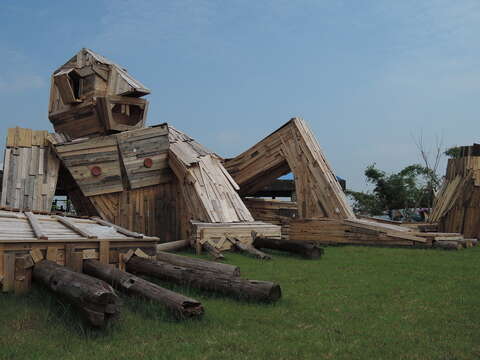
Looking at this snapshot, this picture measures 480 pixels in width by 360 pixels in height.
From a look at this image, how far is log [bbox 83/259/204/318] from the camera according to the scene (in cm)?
536

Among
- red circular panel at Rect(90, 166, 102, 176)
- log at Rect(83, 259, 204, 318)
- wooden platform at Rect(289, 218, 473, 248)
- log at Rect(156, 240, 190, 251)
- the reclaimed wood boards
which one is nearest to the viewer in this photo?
log at Rect(83, 259, 204, 318)

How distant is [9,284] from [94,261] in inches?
45.6

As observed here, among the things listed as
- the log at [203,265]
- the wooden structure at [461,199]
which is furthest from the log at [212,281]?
the wooden structure at [461,199]

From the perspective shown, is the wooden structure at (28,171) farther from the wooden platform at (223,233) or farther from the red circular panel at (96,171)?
the wooden platform at (223,233)

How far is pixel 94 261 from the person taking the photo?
281 inches

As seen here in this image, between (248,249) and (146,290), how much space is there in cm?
590

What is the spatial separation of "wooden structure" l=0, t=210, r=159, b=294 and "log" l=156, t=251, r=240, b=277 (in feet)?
1.13

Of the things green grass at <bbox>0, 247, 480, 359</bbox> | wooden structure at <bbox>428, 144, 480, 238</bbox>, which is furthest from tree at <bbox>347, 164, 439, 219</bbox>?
green grass at <bbox>0, 247, 480, 359</bbox>

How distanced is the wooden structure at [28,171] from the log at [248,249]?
583 centimetres

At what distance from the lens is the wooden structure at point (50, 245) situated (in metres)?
6.46

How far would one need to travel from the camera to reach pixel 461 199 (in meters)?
15.9

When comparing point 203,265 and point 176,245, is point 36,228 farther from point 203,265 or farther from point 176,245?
point 176,245

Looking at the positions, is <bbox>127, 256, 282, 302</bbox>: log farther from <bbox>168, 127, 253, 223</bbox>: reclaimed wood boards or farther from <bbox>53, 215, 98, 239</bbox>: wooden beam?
<bbox>168, 127, 253, 223</bbox>: reclaimed wood boards

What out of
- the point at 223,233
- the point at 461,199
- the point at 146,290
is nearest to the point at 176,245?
the point at 223,233
